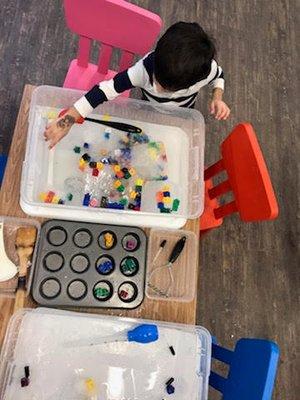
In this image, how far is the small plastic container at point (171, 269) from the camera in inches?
36.5

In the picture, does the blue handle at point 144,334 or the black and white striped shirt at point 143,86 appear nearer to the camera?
the blue handle at point 144,334

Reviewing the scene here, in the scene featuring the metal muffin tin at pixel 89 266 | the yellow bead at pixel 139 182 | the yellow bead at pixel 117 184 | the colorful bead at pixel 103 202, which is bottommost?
the metal muffin tin at pixel 89 266

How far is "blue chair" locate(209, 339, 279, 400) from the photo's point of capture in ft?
2.63

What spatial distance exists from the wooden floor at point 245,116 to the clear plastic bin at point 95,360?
60 centimetres

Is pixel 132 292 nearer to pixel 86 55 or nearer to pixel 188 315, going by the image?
pixel 188 315

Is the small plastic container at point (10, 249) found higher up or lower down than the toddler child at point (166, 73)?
lower down

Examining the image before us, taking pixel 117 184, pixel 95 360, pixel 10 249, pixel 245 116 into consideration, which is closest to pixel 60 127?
pixel 117 184

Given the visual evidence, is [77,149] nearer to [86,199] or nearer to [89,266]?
[86,199]

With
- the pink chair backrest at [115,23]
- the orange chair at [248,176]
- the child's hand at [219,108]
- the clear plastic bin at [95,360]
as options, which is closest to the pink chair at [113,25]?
the pink chair backrest at [115,23]

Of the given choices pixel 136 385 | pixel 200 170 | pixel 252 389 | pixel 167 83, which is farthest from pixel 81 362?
pixel 167 83

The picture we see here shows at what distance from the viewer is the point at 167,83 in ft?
3.19

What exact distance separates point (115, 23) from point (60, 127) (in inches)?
12.6

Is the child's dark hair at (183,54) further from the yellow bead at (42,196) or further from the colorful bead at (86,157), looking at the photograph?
the yellow bead at (42,196)

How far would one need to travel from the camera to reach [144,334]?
0.83 m
